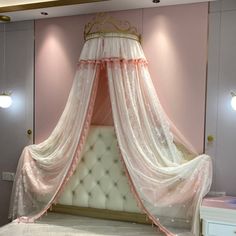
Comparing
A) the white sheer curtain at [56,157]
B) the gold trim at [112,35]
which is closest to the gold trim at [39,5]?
the gold trim at [112,35]

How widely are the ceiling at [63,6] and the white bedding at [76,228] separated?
2204 millimetres

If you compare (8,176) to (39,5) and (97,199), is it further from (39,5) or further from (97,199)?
(39,5)

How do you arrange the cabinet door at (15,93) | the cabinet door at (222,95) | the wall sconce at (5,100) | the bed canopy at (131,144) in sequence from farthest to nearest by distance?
the cabinet door at (15,93)
the wall sconce at (5,100)
the cabinet door at (222,95)
the bed canopy at (131,144)

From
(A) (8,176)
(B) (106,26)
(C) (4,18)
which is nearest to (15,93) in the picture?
(C) (4,18)

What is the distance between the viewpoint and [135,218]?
303cm

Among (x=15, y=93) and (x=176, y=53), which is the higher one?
(x=176, y=53)

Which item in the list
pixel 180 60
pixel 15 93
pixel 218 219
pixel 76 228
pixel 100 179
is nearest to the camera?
pixel 218 219

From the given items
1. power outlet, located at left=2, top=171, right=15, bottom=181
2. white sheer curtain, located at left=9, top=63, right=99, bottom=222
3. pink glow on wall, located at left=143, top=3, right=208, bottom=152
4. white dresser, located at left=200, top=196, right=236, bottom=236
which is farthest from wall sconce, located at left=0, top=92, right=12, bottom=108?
white dresser, located at left=200, top=196, right=236, bottom=236

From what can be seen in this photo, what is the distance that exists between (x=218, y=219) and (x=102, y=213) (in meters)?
1.22

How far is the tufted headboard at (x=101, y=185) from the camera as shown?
10.0 ft

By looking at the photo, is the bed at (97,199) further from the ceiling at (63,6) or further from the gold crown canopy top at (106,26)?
the ceiling at (63,6)

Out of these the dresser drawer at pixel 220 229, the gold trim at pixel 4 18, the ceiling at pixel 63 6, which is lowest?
the dresser drawer at pixel 220 229

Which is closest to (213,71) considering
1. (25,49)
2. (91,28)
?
(91,28)

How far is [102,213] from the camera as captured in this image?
3146 millimetres
